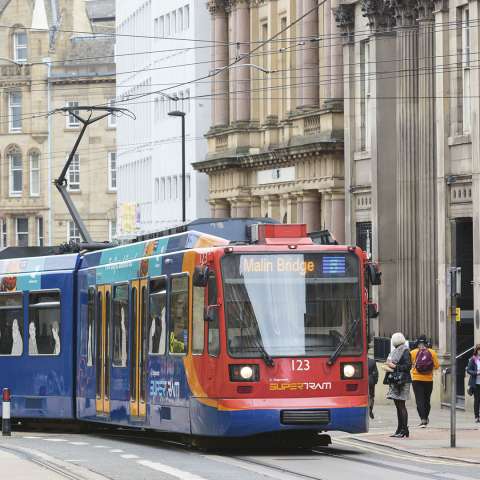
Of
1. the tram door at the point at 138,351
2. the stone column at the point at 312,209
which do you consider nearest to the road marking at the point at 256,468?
the tram door at the point at 138,351

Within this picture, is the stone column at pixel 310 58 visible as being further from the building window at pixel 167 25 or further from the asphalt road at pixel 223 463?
the asphalt road at pixel 223 463

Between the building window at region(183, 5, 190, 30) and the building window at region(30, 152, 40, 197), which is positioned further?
the building window at region(30, 152, 40, 197)

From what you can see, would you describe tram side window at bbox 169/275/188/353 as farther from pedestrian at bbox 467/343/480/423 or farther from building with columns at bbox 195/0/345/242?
building with columns at bbox 195/0/345/242

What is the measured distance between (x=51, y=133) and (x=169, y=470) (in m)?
91.2

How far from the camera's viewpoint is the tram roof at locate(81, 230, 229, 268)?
2522cm

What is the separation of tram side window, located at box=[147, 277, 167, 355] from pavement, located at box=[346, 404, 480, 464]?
378cm

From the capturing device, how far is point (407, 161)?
1747 inches

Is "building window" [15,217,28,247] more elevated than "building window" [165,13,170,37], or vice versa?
"building window" [165,13,170,37]

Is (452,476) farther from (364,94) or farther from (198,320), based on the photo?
(364,94)

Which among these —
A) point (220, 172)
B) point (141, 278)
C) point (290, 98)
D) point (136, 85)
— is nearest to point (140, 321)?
point (141, 278)

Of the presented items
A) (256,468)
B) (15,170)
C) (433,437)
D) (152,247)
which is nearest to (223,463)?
(256,468)

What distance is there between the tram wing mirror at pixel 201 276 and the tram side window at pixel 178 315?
81cm

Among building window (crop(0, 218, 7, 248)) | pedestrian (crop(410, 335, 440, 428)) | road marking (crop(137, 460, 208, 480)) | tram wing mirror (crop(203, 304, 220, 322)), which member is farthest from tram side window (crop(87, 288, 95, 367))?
building window (crop(0, 218, 7, 248))

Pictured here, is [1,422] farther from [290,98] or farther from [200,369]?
[290,98]
